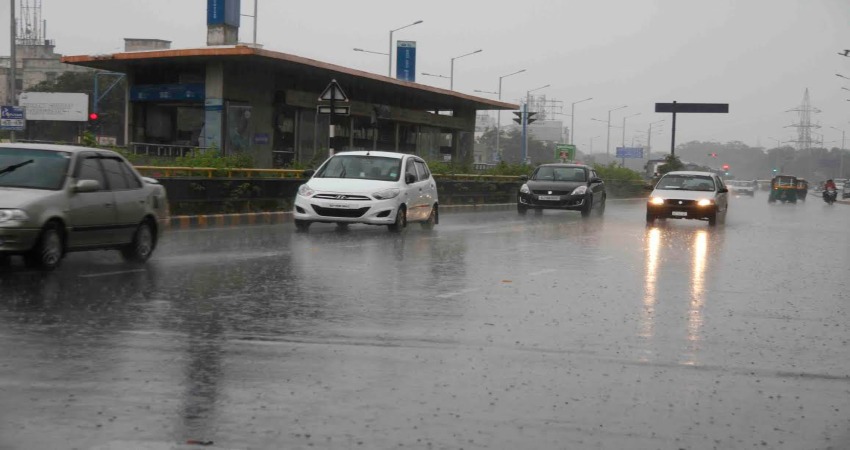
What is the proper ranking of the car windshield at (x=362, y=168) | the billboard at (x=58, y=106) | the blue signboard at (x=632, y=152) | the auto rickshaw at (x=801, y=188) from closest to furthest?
Result: 1. the car windshield at (x=362, y=168)
2. the auto rickshaw at (x=801, y=188)
3. the billboard at (x=58, y=106)
4. the blue signboard at (x=632, y=152)

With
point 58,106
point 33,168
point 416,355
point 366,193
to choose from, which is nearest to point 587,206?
point 366,193

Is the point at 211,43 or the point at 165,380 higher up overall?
the point at 211,43

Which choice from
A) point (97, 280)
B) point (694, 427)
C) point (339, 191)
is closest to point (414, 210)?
point (339, 191)

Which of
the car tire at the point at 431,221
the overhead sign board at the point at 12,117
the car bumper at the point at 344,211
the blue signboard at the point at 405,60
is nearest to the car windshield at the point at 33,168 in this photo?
the car bumper at the point at 344,211

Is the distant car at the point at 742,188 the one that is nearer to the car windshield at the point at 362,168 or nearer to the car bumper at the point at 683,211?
the car bumper at the point at 683,211

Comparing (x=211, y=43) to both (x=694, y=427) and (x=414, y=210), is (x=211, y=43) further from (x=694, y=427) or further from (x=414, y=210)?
(x=694, y=427)

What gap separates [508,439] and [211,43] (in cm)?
4084

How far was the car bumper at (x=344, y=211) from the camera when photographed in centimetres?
2153

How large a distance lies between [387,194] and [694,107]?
6522cm

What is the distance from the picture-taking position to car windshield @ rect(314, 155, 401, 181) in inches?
906

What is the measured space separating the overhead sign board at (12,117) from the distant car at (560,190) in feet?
52.6

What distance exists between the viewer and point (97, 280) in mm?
12461

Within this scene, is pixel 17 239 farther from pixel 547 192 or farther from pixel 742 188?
pixel 742 188

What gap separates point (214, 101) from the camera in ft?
134
